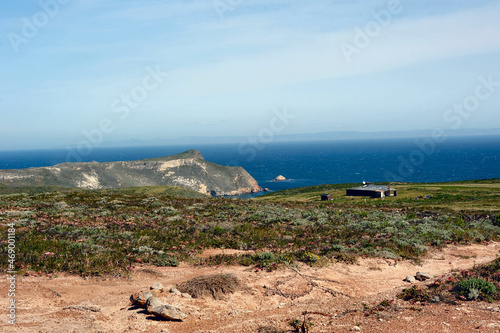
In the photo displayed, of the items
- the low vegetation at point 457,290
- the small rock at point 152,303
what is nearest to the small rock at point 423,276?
the low vegetation at point 457,290

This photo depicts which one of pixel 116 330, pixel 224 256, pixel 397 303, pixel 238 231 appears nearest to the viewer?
pixel 116 330

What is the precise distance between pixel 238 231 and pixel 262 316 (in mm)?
10608

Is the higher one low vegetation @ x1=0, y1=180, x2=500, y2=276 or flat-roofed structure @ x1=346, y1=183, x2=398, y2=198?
low vegetation @ x1=0, y1=180, x2=500, y2=276

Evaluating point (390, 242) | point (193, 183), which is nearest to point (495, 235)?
point (390, 242)

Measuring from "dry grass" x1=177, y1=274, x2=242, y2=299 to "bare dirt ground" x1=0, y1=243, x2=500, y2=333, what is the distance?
0.29 meters

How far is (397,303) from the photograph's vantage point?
1120cm

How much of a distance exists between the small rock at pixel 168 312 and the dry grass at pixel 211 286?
52.5 inches

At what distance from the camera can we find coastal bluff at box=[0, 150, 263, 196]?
121 meters

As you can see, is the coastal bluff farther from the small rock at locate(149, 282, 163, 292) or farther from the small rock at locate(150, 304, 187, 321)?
the small rock at locate(150, 304, 187, 321)

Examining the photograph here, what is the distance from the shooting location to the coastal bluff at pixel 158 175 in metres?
121

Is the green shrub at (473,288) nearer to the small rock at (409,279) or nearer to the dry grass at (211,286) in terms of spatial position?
the small rock at (409,279)

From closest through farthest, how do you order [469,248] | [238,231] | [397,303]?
[397,303]
[469,248]
[238,231]

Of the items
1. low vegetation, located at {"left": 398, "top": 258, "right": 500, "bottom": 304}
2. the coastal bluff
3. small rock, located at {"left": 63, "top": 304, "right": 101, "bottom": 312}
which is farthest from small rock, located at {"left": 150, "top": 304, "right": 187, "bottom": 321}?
the coastal bluff

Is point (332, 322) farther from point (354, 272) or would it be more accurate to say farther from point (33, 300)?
point (33, 300)
